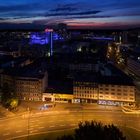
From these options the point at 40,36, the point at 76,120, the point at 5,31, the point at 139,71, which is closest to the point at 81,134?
the point at 76,120

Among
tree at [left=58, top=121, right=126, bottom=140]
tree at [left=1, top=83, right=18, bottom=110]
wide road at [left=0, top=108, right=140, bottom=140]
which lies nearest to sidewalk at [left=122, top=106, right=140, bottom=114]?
wide road at [left=0, top=108, right=140, bottom=140]

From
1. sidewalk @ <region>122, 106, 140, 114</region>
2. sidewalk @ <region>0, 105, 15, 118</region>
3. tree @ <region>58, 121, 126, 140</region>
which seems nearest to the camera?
tree @ <region>58, 121, 126, 140</region>

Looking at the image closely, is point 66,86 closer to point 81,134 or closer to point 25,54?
point 81,134

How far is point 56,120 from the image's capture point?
18812 mm

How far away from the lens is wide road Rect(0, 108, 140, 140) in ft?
56.3

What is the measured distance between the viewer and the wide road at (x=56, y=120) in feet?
56.3

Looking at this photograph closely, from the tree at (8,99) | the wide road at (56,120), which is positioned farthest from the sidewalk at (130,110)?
the tree at (8,99)

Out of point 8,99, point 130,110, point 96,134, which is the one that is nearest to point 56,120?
point 8,99

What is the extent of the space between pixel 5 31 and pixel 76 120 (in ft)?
230

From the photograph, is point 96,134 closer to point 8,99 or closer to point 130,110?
point 130,110

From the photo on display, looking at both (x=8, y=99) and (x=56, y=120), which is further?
(x=8, y=99)

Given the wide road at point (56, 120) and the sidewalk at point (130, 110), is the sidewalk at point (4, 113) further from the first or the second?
the sidewalk at point (130, 110)

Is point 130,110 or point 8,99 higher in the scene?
point 8,99

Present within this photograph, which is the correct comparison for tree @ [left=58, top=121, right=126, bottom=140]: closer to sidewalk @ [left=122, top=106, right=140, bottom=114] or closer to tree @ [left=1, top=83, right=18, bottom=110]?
sidewalk @ [left=122, top=106, right=140, bottom=114]
